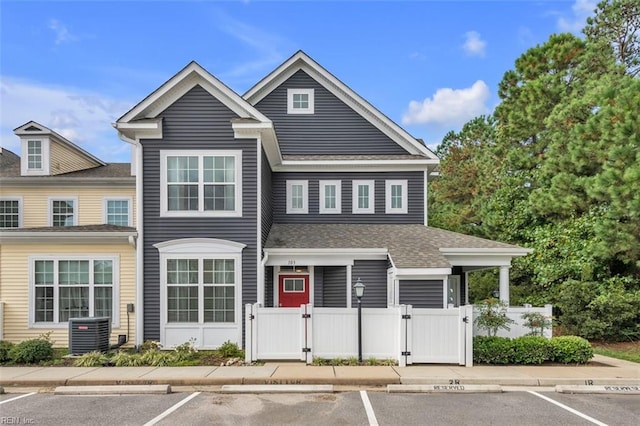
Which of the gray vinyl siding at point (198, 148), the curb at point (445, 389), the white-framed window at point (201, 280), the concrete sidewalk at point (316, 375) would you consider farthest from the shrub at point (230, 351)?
the curb at point (445, 389)

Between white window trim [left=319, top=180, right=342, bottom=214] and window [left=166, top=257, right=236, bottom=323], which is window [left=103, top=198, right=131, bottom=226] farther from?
white window trim [left=319, top=180, right=342, bottom=214]

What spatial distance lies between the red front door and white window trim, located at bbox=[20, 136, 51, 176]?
33.2 feet

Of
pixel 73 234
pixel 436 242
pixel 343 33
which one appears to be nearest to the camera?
pixel 73 234

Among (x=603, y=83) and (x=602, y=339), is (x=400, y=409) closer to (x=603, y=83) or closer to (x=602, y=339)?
(x=602, y=339)

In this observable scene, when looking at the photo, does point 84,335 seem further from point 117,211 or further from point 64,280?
point 117,211

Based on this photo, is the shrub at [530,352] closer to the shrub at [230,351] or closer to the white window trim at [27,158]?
the shrub at [230,351]

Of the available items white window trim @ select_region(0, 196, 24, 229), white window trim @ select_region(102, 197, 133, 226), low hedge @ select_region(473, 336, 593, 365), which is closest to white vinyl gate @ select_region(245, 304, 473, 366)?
low hedge @ select_region(473, 336, 593, 365)

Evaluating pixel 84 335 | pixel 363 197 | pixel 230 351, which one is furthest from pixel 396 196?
pixel 84 335

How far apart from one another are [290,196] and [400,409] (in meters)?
11.0

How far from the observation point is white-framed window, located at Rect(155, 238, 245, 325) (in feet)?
44.7

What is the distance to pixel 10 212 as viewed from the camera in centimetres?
1802

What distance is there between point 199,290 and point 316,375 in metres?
4.93

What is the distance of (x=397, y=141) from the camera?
18734 millimetres

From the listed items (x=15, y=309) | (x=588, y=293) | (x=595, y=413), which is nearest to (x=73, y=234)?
(x=15, y=309)
